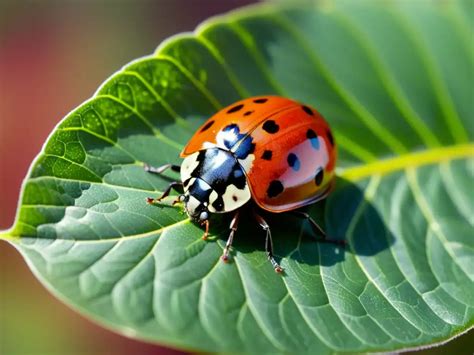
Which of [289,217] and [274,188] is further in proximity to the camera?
[289,217]

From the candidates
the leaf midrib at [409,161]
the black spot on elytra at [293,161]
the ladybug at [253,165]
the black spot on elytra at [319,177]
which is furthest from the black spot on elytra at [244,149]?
the leaf midrib at [409,161]

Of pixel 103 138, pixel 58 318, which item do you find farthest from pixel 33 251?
pixel 58 318

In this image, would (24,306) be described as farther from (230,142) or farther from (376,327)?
(376,327)

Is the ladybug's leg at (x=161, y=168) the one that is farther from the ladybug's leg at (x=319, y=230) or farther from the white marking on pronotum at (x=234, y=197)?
the ladybug's leg at (x=319, y=230)

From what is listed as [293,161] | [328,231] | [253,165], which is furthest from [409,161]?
[253,165]

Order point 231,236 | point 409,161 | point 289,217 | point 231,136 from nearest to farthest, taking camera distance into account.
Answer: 1. point 231,236
2. point 231,136
3. point 289,217
4. point 409,161

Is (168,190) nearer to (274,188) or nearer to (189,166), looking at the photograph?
(189,166)

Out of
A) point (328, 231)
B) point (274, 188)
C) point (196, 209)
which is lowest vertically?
point (328, 231)
